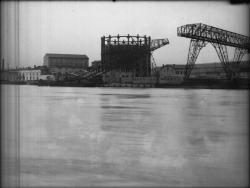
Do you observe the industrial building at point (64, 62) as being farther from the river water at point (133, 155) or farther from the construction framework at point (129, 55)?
the river water at point (133, 155)

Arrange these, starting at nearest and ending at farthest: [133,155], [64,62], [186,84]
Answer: [133,155]
[186,84]
[64,62]

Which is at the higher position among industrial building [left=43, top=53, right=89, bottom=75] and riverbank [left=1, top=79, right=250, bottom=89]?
industrial building [left=43, top=53, right=89, bottom=75]

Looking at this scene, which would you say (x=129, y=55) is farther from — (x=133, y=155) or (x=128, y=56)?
(x=133, y=155)

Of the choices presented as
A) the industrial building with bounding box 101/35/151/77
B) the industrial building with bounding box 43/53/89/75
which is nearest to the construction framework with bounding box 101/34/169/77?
the industrial building with bounding box 101/35/151/77

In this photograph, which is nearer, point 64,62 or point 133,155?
point 133,155

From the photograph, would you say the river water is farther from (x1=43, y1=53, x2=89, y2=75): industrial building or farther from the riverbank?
(x1=43, y1=53, x2=89, y2=75): industrial building

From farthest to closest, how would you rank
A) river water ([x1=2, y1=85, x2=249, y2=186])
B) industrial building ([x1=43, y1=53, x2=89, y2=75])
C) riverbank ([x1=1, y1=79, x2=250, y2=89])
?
industrial building ([x1=43, y1=53, x2=89, y2=75]), riverbank ([x1=1, y1=79, x2=250, y2=89]), river water ([x1=2, y1=85, x2=249, y2=186])

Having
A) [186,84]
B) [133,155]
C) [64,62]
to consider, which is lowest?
[133,155]

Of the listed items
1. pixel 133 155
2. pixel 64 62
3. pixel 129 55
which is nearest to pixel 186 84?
pixel 129 55

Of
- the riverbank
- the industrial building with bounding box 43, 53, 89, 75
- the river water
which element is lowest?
the river water

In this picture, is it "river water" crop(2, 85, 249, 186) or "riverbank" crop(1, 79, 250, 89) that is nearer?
"river water" crop(2, 85, 249, 186)

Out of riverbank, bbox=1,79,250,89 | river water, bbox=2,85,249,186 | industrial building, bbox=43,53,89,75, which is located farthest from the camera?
industrial building, bbox=43,53,89,75
